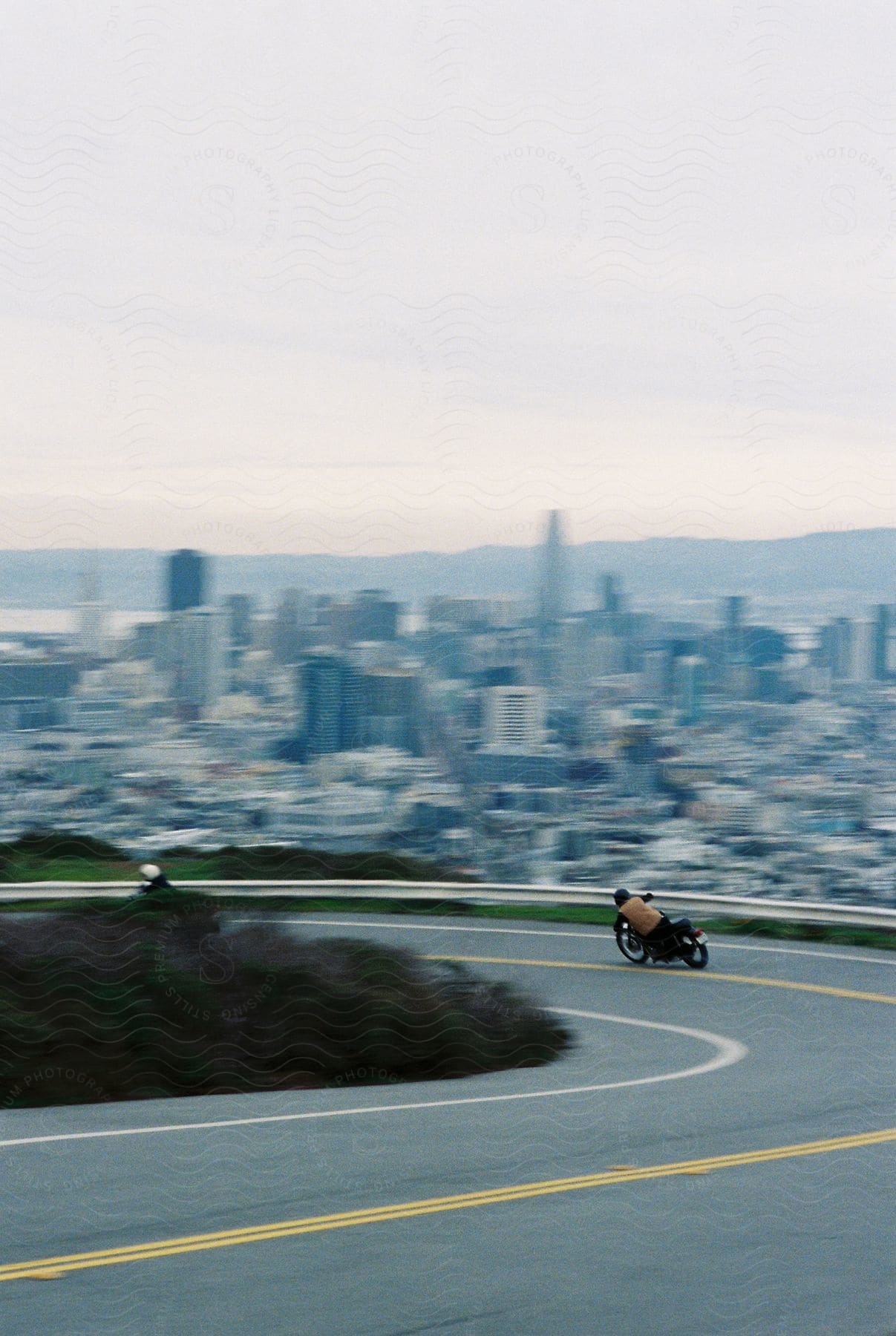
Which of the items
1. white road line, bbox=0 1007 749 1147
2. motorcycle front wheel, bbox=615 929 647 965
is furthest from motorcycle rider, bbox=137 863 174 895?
motorcycle front wheel, bbox=615 929 647 965

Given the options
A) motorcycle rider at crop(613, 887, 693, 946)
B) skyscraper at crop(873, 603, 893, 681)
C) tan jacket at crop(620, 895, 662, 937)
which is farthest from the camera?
tan jacket at crop(620, 895, 662, 937)

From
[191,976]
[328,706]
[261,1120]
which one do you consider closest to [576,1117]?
[261,1120]

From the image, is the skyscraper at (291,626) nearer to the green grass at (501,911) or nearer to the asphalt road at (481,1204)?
the asphalt road at (481,1204)

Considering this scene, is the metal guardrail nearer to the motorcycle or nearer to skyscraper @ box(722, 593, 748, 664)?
the motorcycle

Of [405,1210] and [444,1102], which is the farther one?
[444,1102]

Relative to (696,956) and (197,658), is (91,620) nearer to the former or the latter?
(197,658)

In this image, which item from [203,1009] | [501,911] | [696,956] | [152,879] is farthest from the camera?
[696,956]

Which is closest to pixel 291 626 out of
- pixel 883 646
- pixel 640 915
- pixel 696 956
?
pixel 883 646
